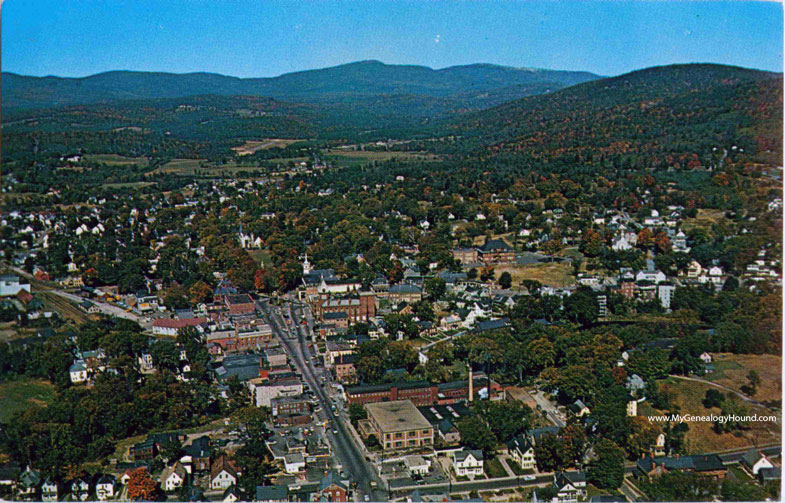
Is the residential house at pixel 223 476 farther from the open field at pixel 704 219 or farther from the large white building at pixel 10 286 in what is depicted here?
the open field at pixel 704 219

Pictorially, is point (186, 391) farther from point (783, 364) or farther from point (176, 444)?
point (783, 364)

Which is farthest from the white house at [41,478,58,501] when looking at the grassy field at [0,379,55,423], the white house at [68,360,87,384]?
the white house at [68,360,87,384]

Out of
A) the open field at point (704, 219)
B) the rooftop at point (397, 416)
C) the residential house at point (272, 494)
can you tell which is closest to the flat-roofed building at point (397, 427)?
the rooftop at point (397, 416)

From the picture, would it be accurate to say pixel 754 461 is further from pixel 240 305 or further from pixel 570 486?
pixel 240 305

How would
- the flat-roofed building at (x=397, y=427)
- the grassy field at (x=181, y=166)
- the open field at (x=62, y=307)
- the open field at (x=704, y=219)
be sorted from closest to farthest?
1. the flat-roofed building at (x=397, y=427)
2. the open field at (x=62, y=307)
3. the open field at (x=704, y=219)
4. the grassy field at (x=181, y=166)

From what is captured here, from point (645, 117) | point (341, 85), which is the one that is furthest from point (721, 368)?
point (341, 85)

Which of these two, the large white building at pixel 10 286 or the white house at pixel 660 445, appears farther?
the large white building at pixel 10 286
